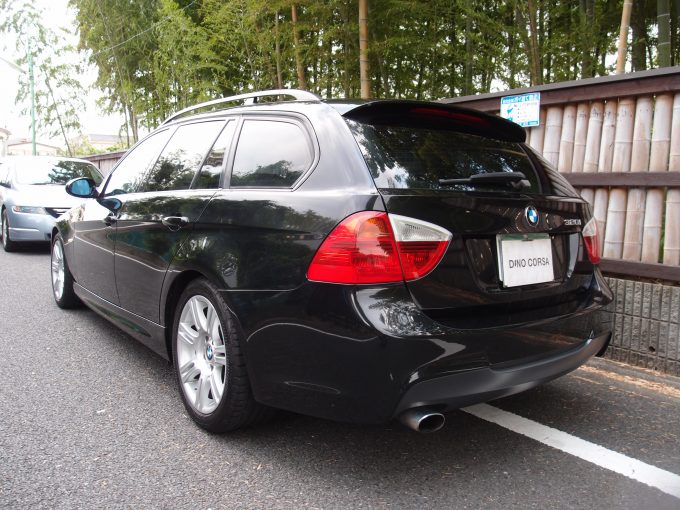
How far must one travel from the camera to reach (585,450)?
8.07 feet

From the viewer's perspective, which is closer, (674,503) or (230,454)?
(674,503)

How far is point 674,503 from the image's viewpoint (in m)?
2.05

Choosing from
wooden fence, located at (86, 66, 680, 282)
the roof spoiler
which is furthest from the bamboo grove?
the roof spoiler

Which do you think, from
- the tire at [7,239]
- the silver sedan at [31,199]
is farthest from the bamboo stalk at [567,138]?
the tire at [7,239]

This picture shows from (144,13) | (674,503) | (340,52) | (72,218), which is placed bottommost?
(674,503)

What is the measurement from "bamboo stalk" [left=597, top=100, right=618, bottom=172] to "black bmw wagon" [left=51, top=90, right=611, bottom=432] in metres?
1.36

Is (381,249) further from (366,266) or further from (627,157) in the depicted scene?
(627,157)

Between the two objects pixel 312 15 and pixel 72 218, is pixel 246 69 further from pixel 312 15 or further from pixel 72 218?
pixel 72 218

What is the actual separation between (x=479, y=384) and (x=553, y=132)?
287 centimetres

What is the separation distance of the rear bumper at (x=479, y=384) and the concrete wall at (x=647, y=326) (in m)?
1.42

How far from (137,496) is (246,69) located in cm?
1186

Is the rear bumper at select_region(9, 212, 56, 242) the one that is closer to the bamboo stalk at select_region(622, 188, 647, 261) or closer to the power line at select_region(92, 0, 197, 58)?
the power line at select_region(92, 0, 197, 58)

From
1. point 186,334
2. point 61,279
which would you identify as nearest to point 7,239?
point 61,279

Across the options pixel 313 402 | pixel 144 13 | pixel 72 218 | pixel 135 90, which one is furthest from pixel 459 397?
pixel 135 90
